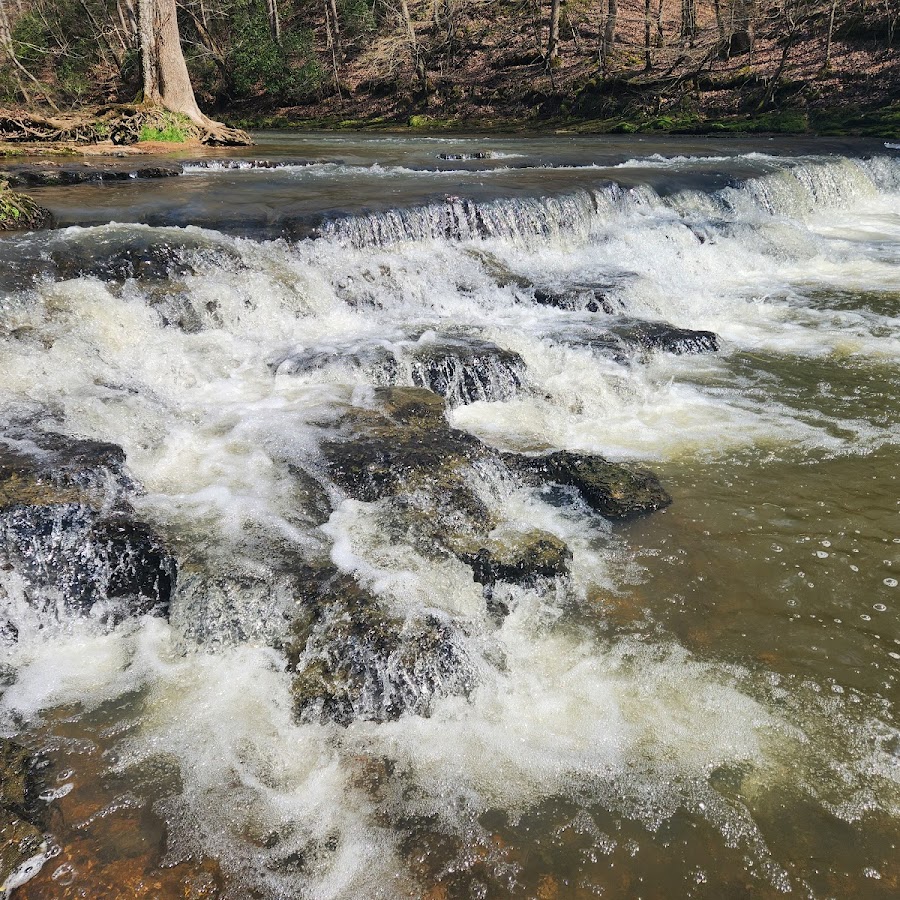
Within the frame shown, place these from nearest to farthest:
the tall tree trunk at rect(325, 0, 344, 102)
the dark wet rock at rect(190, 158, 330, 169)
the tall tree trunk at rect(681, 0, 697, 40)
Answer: the dark wet rock at rect(190, 158, 330, 169)
the tall tree trunk at rect(681, 0, 697, 40)
the tall tree trunk at rect(325, 0, 344, 102)

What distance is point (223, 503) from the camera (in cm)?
439

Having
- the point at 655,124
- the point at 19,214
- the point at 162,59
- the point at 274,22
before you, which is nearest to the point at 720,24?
the point at 655,124

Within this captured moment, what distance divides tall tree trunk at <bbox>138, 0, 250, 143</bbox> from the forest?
60cm

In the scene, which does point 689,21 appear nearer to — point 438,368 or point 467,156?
point 467,156

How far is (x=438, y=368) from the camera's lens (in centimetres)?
620

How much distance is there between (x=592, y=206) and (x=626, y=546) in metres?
7.38

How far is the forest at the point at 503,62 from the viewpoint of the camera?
2092cm

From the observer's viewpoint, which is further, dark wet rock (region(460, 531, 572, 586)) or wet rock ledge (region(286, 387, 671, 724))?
dark wet rock (region(460, 531, 572, 586))

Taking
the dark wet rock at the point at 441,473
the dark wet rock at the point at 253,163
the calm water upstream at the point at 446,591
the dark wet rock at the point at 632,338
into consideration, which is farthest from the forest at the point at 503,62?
the dark wet rock at the point at 441,473

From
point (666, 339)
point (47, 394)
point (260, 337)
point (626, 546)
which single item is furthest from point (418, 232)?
point (626, 546)

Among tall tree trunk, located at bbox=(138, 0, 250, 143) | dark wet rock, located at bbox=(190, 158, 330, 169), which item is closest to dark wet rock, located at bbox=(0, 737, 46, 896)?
dark wet rock, located at bbox=(190, 158, 330, 169)

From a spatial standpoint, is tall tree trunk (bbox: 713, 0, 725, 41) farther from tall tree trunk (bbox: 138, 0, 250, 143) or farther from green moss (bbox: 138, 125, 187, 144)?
green moss (bbox: 138, 125, 187, 144)

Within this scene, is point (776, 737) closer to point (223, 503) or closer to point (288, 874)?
point (288, 874)

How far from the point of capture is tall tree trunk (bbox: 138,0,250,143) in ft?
53.9
